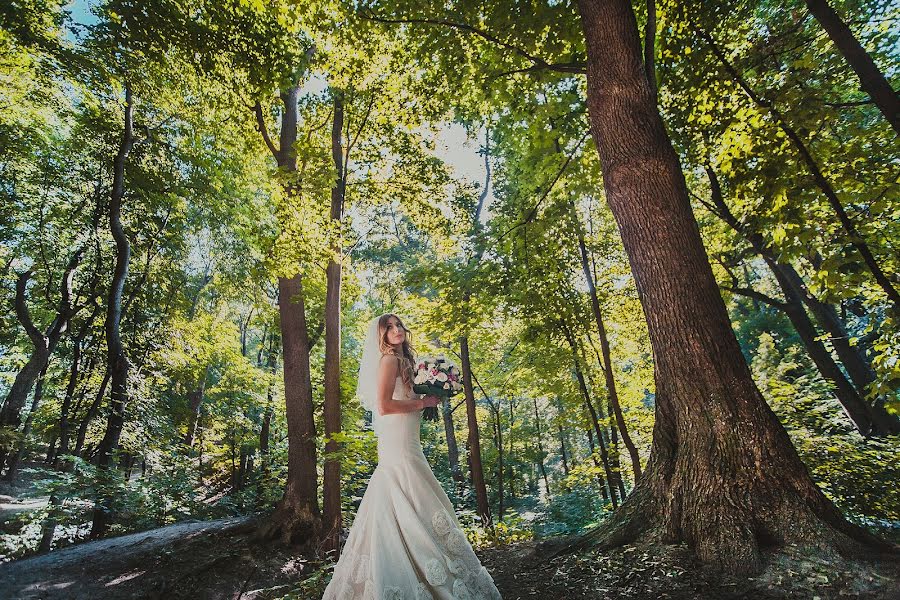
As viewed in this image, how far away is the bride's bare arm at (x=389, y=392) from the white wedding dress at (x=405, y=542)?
0.36 feet

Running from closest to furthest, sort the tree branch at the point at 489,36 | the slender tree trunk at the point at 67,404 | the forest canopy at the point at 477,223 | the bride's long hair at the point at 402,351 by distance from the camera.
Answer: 1. the forest canopy at the point at 477,223
2. the bride's long hair at the point at 402,351
3. the tree branch at the point at 489,36
4. the slender tree trunk at the point at 67,404

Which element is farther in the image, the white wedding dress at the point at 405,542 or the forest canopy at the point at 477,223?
the forest canopy at the point at 477,223

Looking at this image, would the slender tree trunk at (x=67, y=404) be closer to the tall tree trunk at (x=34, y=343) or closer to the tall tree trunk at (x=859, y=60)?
the tall tree trunk at (x=34, y=343)

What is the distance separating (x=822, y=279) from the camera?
15.6 feet

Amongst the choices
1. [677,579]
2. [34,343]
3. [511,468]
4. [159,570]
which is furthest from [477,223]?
[511,468]

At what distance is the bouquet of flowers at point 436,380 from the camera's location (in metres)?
3.97

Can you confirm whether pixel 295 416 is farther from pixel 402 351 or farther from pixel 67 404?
pixel 67 404

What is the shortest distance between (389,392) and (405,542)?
51.4 inches

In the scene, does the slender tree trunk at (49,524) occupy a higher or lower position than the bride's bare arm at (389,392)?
lower

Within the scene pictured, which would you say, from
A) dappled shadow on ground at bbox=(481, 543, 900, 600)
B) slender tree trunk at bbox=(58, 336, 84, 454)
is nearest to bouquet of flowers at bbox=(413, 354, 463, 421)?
dappled shadow on ground at bbox=(481, 543, 900, 600)

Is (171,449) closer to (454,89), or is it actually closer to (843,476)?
(454,89)

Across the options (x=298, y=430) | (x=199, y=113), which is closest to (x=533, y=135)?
(x=298, y=430)

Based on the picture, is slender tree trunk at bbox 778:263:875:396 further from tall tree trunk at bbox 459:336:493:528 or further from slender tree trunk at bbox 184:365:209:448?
slender tree trunk at bbox 184:365:209:448

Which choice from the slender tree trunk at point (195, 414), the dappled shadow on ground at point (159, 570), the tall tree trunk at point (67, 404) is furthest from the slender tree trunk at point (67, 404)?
the dappled shadow on ground at point (159, 570)
